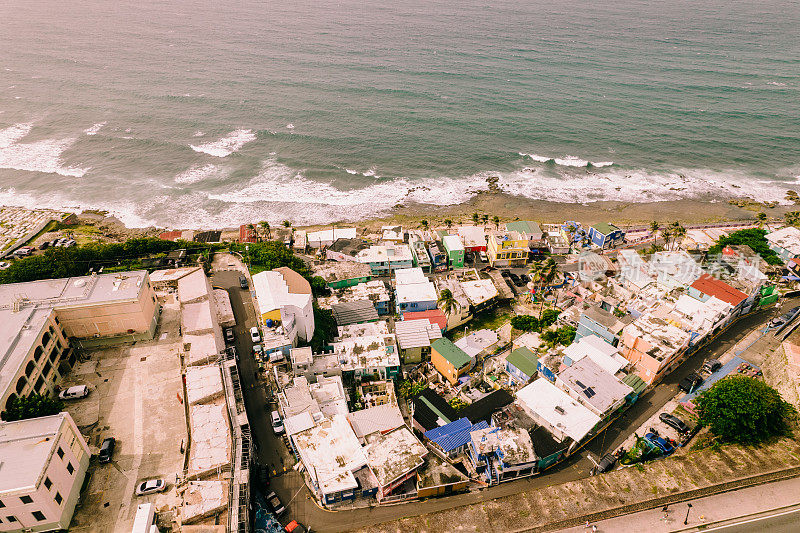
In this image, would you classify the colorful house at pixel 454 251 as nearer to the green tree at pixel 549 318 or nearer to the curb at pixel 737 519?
the green tree at pixel 549 318

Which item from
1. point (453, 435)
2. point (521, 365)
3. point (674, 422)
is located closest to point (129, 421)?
point (453, 435)

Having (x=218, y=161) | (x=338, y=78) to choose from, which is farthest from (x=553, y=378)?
(x=338, y=78)

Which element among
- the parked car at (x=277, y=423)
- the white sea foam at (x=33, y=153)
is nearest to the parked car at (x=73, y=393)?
the parked car at (x=277, y=423)

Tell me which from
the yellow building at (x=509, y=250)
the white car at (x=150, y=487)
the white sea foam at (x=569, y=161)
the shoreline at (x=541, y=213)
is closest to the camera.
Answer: the white car at (x=150, y=487)

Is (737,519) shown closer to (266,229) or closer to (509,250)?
(509,250)

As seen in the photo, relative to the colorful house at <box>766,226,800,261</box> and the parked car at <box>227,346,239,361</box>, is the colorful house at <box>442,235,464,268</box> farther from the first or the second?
the colorful house at <box>766,226,800,261</box>

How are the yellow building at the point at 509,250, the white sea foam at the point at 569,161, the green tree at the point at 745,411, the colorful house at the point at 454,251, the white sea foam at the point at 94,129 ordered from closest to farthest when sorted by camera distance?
the green tree at the point at 745,411, the colorful house at the point at 454,251, the yellow building at the point at 509,250, the white sea foam at the point at 569,161, the white sea foam at the point at 94,129

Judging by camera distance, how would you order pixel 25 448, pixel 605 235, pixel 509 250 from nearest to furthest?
1. pixel 25 448
2. pixel 509 250
3. pixel 605 235
